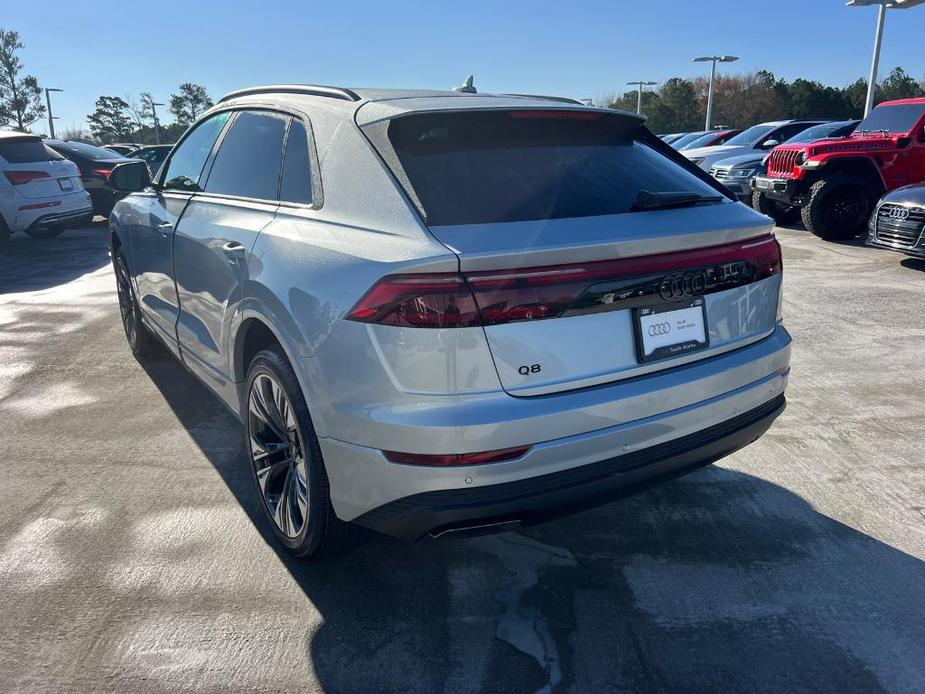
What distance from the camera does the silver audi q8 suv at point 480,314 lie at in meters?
2.09

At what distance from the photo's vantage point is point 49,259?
422 inches

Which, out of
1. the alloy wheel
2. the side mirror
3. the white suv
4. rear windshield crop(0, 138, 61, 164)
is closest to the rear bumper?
the white suv

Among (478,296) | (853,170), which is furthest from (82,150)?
(478,296)

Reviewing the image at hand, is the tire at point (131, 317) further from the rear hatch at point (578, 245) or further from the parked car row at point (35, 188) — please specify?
the parked car row at point (35, 188)

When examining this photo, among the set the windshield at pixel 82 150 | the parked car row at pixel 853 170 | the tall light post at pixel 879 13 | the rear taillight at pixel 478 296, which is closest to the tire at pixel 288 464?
the rear taillight at pixel 478 296

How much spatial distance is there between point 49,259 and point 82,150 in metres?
5.45

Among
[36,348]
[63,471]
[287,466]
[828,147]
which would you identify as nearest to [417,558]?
[287,466]

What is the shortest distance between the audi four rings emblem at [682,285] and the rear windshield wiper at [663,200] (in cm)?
26

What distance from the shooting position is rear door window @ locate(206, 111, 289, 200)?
3.08m

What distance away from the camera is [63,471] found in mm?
3676

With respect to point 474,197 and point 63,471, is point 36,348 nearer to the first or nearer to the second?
point 63,471

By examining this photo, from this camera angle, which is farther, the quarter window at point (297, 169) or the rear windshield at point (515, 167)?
the quarter window at point (297, 169)

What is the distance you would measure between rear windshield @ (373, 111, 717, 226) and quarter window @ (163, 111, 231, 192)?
1.68 m

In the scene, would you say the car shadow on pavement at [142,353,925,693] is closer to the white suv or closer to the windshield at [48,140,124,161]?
the white suv
